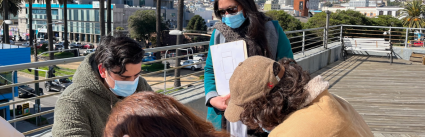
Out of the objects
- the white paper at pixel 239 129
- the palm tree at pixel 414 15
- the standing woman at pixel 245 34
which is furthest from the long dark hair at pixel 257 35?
the palm tree at pixel 414 15

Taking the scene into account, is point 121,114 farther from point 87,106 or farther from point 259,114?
point 87,106

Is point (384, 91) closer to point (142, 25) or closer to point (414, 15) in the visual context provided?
point (142, 25)

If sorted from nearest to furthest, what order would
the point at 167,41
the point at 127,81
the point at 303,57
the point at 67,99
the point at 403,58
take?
the point at 67,99 < the point at 127,81 < the point at 303,57 < the point at 403,58 < the point at 167,41

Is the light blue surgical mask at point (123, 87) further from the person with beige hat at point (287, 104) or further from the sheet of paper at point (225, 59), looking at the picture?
the person with beige hat at point (287, 104)

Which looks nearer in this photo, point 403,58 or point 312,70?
point 312,70

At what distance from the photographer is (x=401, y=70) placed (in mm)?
8453

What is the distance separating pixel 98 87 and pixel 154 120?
107cm

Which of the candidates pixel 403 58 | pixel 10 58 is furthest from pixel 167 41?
pixel 403 58

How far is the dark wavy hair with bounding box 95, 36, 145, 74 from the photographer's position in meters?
1.97

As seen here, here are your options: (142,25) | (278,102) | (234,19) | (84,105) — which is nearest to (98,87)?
(84,105)

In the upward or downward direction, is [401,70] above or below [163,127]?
below

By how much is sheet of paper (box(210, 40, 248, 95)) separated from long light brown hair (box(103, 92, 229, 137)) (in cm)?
112

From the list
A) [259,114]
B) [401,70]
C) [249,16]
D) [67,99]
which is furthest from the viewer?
[401,70]

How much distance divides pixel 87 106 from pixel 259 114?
3.20 feet
